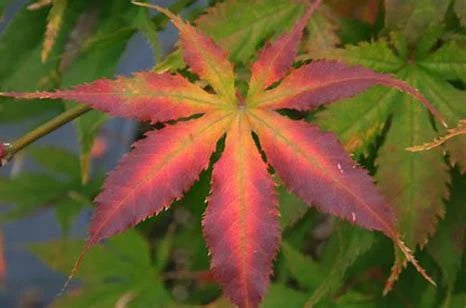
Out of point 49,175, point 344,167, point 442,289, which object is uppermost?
point 49,175

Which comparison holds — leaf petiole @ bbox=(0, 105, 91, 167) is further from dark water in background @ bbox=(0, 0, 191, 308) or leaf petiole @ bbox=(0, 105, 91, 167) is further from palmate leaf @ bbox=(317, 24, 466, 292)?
dark water in background @ bbox=(0, 0, 191, 308)

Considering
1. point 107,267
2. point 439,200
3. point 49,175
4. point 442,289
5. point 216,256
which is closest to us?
point 216,256

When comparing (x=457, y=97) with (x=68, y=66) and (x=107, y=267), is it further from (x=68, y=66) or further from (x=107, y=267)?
(x=107, y=267)

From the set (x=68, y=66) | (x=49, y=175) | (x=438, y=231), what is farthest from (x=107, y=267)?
(x=438, y=231)

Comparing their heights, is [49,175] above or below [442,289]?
above

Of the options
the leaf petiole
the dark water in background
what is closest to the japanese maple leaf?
the leaf petiole

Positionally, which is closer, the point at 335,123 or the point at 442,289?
the point at 335,123
